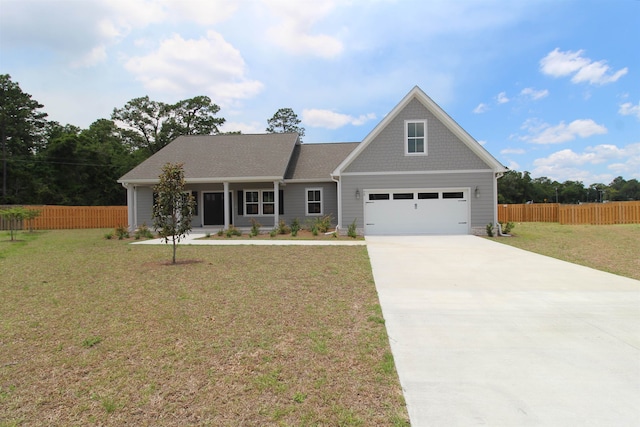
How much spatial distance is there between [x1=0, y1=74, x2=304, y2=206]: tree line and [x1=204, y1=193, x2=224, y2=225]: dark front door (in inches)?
827

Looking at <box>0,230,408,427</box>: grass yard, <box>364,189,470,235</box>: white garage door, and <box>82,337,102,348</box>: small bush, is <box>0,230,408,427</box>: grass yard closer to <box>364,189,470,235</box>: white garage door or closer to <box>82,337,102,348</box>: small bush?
<box>82,337,102,348</box>: small bush

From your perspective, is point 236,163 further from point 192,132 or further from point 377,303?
point 192,132

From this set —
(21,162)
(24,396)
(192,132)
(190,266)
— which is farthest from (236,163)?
(21,162)


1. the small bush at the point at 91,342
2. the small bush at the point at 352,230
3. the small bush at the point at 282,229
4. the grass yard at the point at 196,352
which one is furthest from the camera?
the small bush at the point at 282,229

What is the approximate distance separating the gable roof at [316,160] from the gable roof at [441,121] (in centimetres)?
315

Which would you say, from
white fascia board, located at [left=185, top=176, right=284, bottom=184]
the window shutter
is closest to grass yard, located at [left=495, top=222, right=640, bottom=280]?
white fascia board, located at [left=185, top=176, right=284, bottom=184]

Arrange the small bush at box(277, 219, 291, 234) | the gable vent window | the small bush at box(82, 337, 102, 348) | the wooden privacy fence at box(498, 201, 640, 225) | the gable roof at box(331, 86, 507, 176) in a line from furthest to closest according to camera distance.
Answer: the wooden privacy fence at box(498, 201, 640, 225) → the small bush at box(277, 219, 291, 234) → the gable vent window → the gable roof at box(331, 86, 507, 176) → the small bush at box(82, 337, 102, 348)

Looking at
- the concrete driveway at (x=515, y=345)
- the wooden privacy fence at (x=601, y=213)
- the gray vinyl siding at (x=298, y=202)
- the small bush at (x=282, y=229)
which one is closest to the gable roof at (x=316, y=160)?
the gray vinyl siding at (x=298, y=202)

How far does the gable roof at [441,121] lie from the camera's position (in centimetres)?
1558

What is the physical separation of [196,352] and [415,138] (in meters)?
14.2

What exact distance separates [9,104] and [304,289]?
1706 inches

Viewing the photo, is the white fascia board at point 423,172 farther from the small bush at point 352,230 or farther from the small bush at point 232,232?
the small bush at point 232,232

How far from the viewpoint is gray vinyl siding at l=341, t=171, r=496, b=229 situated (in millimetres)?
15836

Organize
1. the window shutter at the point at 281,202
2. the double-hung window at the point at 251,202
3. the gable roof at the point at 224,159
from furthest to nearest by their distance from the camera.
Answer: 1. the double-hung window at the point at 251,202
2. the window shutter at the point at 281,202
3. the gable roof at the point at 224,159
